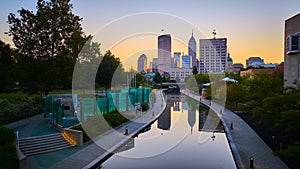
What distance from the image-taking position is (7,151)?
9.14 meters

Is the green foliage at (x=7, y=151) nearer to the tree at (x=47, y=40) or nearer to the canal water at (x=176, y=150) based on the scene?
the canal water at (x=176, y=150)

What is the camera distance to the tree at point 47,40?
23.7 m

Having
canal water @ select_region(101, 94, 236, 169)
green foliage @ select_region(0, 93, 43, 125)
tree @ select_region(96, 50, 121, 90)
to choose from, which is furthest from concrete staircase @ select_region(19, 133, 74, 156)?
tree @ select_region(96, 50, 121, 90)

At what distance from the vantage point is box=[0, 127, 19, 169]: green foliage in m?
8.44

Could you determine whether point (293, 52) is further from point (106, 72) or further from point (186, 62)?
point (186, 62)

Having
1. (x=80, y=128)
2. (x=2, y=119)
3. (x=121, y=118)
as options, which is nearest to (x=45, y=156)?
(x=80, y=128)

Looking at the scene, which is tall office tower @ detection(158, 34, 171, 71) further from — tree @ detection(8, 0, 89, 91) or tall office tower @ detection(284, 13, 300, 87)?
tall office tower @ detection(284, 13, 300, 87)

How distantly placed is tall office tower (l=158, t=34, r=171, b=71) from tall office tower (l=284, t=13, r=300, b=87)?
73.7m

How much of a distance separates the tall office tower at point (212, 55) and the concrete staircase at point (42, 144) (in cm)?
8874

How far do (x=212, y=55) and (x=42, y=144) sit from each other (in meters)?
101

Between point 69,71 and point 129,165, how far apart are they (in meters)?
16.4

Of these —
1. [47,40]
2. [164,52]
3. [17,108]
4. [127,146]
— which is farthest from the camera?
[164,52]

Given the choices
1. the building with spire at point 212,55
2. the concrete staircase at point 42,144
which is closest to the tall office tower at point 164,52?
the building with spire at point 212,55

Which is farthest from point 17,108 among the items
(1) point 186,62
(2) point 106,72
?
(1) point 186,62
